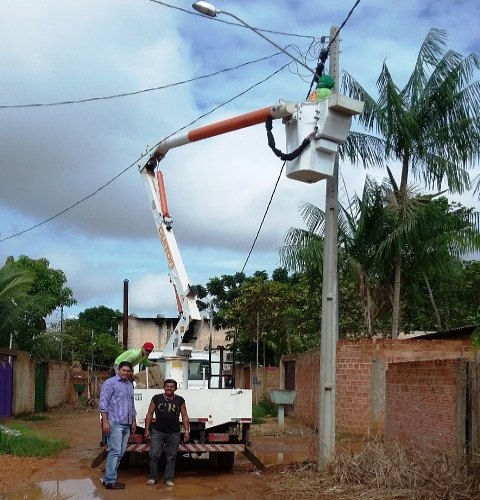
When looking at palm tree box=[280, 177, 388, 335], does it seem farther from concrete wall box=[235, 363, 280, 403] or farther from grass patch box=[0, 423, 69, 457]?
concrete wall box=[235, 363, 280, 403]

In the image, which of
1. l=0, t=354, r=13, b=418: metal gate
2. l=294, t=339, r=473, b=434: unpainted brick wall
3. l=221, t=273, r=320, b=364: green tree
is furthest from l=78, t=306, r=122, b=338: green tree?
l=294, t=339, r=473, b=434: unpainted brick wall

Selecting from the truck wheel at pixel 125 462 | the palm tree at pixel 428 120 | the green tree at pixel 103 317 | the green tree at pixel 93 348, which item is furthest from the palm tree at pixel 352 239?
the green tree at pixel 103 317

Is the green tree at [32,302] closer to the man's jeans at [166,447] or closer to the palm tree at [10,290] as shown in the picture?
the palm tree at [10,290]

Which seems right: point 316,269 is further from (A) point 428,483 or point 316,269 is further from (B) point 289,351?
(B) point 289,351

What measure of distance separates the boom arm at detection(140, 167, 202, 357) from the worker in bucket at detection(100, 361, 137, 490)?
1942 millimetres

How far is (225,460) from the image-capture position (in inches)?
497

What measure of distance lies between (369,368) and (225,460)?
264 inches

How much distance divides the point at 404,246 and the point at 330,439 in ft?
33.3

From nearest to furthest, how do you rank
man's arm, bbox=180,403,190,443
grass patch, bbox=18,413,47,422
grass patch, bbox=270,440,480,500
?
grass patch, bbox=270,440,480,500
man's arm, bbox=180,403,190,443
grass patch, bbox=18,413,47,422

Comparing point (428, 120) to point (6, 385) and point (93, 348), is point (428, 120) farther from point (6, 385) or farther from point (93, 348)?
point (93, 348)

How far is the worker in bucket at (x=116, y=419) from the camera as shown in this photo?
1049 cm

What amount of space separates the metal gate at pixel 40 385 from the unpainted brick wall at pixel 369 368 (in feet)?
47.3

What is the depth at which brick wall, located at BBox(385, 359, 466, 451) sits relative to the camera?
32.8 ft

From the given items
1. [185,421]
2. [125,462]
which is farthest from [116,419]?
[125,462]
